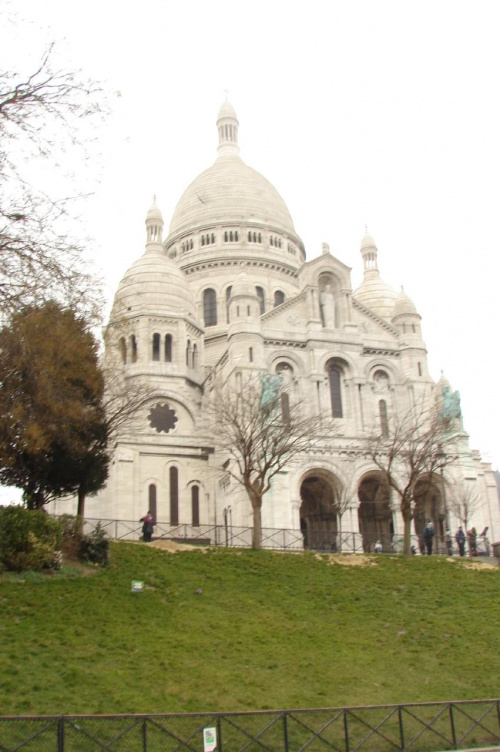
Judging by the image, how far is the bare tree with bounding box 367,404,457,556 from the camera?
125 ft

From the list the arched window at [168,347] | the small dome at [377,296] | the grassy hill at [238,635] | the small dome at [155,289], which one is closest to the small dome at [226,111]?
the small dome at [377,296]

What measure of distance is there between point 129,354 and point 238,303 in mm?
8755

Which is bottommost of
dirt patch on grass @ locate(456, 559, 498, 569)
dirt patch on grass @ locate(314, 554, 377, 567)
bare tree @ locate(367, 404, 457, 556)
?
dirt patch on grass @ locate(456, 559, 498, 569)

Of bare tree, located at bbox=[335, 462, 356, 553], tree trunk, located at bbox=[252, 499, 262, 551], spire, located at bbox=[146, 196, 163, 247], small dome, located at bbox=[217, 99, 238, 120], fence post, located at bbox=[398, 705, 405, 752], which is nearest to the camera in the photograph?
fence post, located at bbox=[398, 705, 405, 752]

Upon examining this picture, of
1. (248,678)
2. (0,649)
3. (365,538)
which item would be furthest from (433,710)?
(365,538)

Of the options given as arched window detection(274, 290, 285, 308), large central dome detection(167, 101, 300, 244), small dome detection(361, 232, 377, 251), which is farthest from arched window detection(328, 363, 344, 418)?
large central dome detection(167, 101, 300, 244)

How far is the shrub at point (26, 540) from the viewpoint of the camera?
25.9 m

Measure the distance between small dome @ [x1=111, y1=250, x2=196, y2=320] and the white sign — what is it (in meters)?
40.9

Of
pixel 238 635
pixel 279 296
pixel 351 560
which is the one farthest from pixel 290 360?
pixel 238 635

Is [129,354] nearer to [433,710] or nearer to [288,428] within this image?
[288,428]

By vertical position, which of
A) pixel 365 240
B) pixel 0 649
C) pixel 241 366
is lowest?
pixel 0 649

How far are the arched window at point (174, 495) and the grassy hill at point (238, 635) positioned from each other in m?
18.2

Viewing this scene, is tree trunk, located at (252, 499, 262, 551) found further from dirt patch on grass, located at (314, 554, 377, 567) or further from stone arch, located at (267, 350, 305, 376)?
stone arch, located at (267, 350, 305, 376)

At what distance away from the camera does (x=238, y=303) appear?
51.1 m
